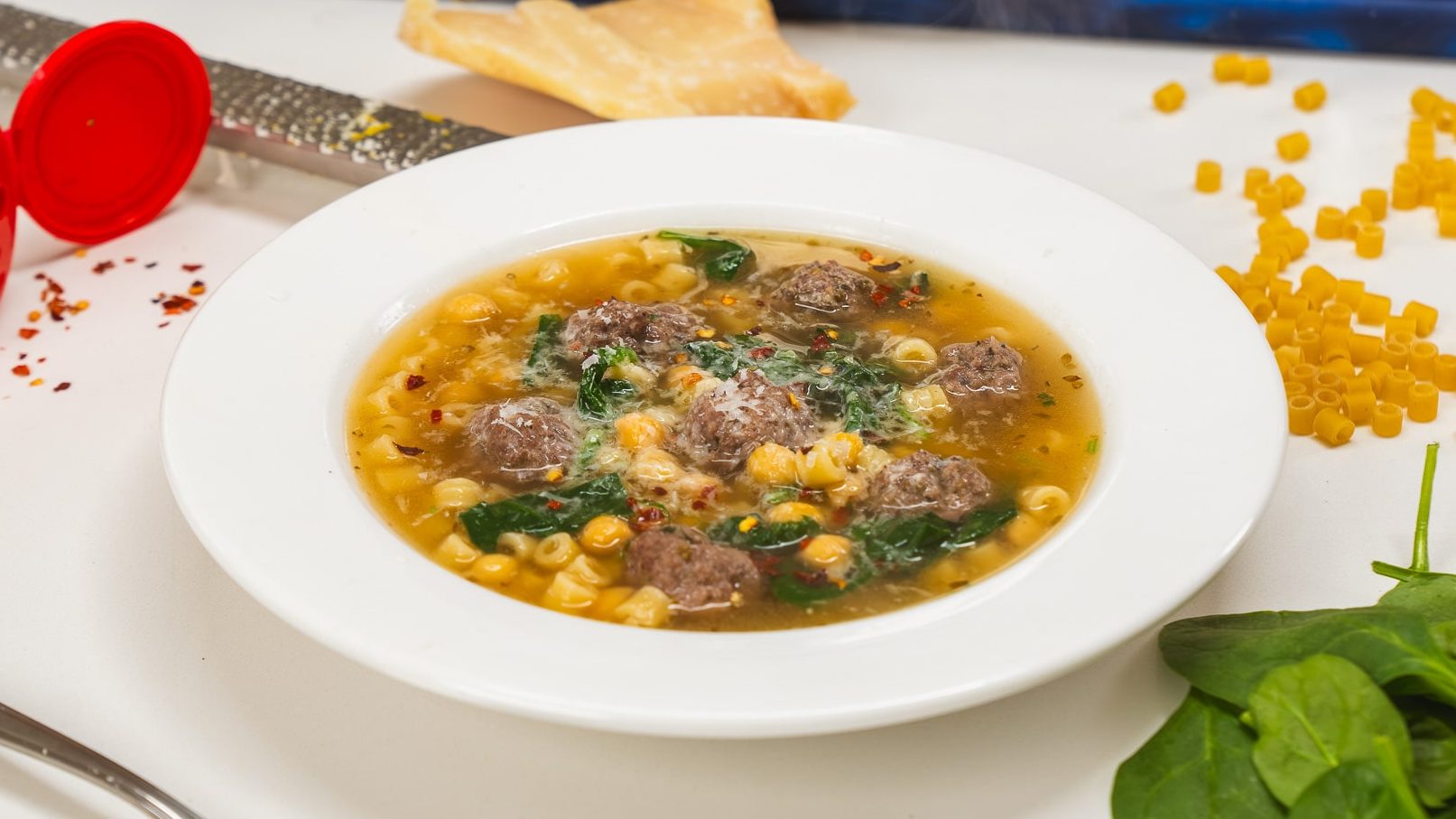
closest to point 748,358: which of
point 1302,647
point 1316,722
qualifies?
point 1302,647

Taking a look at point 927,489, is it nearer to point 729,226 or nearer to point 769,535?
point 769,535

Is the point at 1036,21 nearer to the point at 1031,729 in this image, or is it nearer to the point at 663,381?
the point at 663,381

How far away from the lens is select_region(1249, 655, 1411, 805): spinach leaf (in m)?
2.41

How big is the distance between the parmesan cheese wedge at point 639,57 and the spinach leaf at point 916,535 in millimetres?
2326

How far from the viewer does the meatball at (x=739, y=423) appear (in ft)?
10.6

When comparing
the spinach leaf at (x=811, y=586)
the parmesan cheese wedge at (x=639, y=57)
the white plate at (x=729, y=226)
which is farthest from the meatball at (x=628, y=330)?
the parmesan cheese wedge at (x=639, y=57)

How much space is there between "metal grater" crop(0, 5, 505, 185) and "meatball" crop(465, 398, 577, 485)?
157 centimetres

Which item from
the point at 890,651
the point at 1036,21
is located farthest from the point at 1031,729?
the point at 1036,21

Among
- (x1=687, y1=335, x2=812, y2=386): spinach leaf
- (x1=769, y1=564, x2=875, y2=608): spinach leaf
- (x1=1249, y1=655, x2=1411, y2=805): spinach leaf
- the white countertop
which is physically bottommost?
the white countertop

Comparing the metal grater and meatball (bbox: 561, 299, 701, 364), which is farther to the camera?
the metal grater

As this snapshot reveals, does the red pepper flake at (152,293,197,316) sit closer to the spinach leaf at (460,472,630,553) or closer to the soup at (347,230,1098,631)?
the soup at (347,230,1098,631)

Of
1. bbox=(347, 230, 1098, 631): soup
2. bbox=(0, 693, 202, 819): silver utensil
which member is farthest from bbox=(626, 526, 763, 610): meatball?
bbox=(0, 693, 202, 819): silver utensil

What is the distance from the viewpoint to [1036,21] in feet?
20.6

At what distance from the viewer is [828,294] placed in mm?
3850
